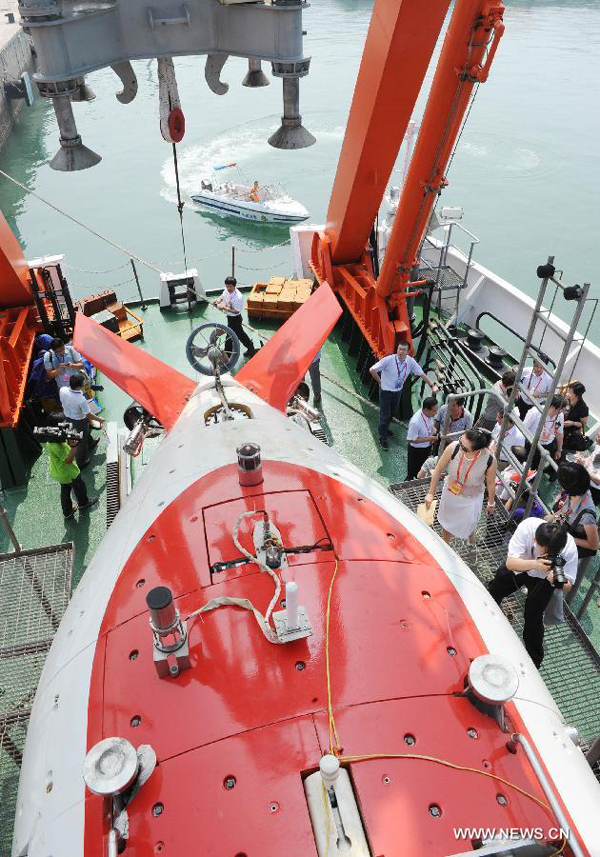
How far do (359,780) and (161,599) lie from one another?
45.7 inches

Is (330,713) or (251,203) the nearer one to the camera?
(330,713)

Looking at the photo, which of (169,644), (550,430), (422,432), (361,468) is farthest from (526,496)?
(169,644)

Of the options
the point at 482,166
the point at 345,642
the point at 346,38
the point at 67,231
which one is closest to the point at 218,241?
the point at 67,231

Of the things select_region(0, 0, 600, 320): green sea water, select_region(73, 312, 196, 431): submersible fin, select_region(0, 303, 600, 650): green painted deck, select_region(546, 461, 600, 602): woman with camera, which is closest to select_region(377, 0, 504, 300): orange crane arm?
select_region(0, 303, 600, 650): green painted deck

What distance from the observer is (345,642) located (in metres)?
3.14

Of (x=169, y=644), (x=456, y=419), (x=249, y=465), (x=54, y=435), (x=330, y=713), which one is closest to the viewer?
(x=330, y=713)

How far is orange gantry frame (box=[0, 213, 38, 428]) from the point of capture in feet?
26.5

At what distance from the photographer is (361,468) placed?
8.15 metres

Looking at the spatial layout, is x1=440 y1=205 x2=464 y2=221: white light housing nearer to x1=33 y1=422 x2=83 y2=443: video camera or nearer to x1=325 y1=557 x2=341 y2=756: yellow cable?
x1=33 y1=422 x2=83 y2=443: video camera

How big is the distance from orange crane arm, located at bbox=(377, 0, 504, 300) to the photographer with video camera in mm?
4900

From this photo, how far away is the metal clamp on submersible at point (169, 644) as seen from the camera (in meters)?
2.93

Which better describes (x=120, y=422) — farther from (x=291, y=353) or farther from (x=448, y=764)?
(x=448, y=764)

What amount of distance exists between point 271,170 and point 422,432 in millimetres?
22833

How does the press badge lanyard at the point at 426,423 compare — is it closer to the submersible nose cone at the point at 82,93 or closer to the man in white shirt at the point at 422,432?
the man in white shirt at the point at 422,432
